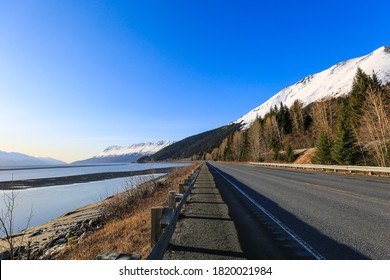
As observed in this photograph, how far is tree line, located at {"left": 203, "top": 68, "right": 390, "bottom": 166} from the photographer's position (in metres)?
26.4

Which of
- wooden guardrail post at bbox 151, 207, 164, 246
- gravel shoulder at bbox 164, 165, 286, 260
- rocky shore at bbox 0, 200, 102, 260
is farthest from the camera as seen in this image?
rocky shore at bbox 0, 200, 102, 260

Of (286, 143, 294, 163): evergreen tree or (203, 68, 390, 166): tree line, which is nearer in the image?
(203, 68, 390, 166): tree line

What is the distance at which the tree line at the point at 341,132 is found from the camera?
2644 cm

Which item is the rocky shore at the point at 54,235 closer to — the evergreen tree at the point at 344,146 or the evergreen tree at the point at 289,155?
the evergreen tree at the point at 344,146

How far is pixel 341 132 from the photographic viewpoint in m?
29.3

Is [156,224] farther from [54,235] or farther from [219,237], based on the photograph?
[54,235]

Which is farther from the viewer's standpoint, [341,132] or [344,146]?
[341,132]

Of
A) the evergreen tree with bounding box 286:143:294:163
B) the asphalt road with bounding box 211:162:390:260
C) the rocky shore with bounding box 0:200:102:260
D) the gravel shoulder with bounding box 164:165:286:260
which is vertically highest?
the evergreen tree with bounding box 286:143:294:163

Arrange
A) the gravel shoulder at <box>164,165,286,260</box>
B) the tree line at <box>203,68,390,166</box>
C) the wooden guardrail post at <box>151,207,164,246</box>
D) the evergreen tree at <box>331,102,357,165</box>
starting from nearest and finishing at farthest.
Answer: the gravel shoulder at <box>164,165,286,260</box>, the wooden guardrail post at <box>151,207,164,246</box>, the tree line at <box>203,68,390,166</box>, the evergreen tree at <box>331,102,357,165</box>

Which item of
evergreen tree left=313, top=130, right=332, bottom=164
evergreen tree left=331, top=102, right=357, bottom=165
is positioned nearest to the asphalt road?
evergreen tree left=331, top=102, right=357, bottom=165

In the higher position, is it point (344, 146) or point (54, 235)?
point (344, 146)

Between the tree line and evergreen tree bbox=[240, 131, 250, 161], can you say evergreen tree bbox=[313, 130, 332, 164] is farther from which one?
evergreen tree bbox=[240, 131, 250, 161]

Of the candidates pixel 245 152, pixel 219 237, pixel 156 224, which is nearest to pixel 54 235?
pixel 156 224
